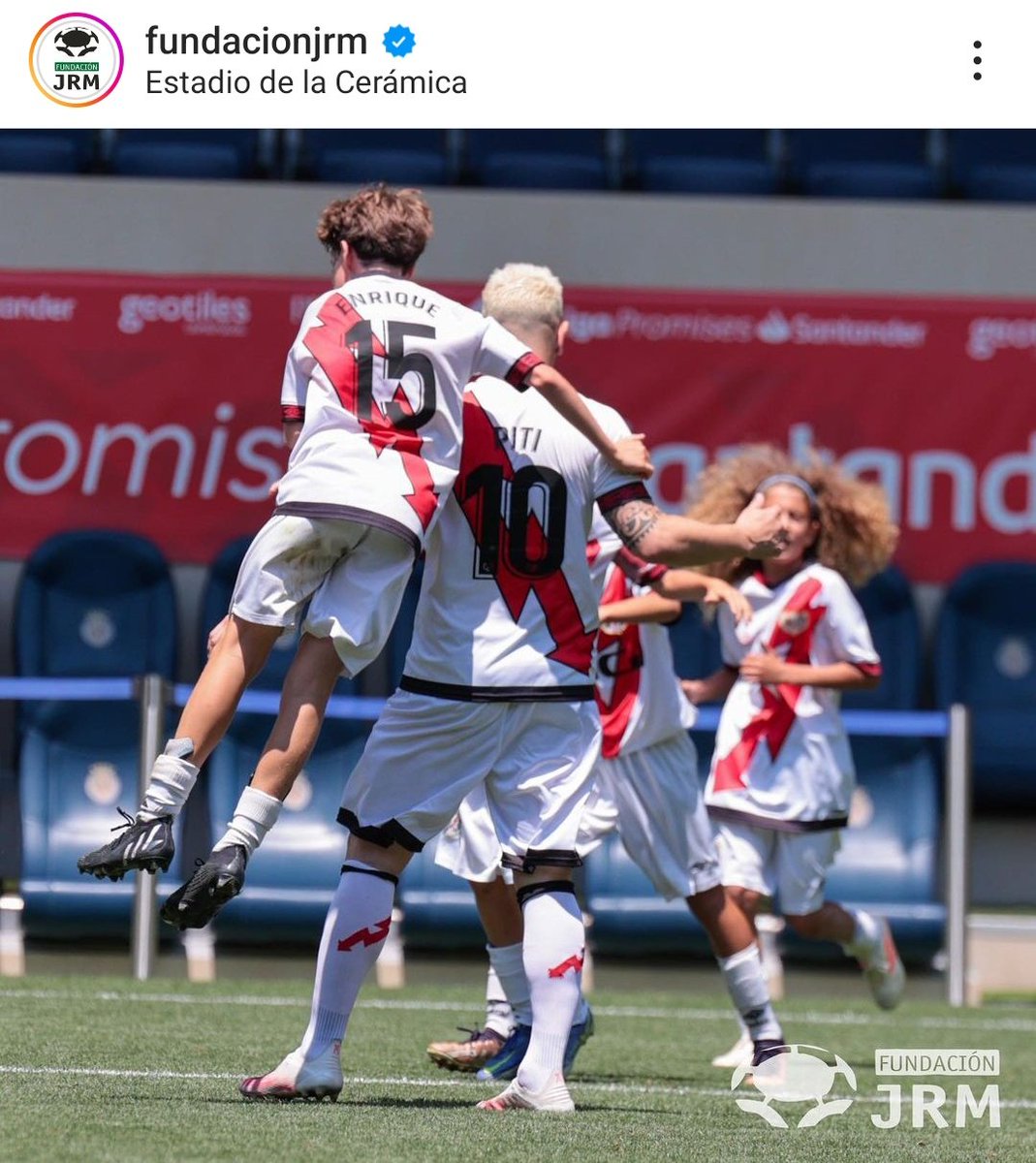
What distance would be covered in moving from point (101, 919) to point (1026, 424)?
4254mm

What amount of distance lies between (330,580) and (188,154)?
19.2 feet

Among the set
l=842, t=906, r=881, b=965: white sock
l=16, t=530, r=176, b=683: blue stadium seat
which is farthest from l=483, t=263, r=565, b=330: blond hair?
l=16, t=530, r=176, b=683: blue stadium seat

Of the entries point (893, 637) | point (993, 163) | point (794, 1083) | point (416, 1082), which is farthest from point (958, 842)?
point (416, 1082)

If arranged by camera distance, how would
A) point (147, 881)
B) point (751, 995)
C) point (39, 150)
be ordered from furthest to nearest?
point (39, 150), point (147, 881), point (751, 995)

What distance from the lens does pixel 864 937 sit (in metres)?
6.37

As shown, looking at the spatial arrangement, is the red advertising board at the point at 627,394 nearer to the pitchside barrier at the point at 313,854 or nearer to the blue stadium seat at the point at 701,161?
the blue stadium seat at the point at 701,161

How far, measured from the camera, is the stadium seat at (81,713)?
7.73 metres

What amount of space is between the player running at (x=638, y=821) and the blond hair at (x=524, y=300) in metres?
0.74

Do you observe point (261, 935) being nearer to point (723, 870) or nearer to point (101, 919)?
point (101, 919)

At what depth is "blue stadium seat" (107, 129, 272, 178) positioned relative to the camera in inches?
368

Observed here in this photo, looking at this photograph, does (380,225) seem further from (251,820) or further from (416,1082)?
(416,1082)

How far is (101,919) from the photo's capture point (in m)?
7.69
